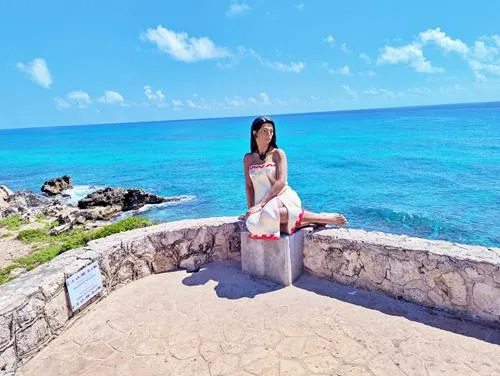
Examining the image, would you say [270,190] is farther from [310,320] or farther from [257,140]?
[310,320]

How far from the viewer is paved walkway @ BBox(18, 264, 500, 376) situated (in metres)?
3.25

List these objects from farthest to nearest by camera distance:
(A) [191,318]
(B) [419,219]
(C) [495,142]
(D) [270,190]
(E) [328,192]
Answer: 1. (C) [495,142]
2. (E) [328,192]
3. (B) [419,219]
4. (D) [270,190]
5. (A) [191,318]

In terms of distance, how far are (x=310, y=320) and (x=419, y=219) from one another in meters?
16.4

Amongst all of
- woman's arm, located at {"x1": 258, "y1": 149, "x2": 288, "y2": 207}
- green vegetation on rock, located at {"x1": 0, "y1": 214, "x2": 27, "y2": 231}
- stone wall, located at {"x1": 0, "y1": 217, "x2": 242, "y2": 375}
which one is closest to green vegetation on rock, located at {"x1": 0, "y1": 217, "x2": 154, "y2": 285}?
green vegetation on rock, located at {"x1": 0, "y1": 214, "x2": 27, "y2": 231}

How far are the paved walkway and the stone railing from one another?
187 millimetres

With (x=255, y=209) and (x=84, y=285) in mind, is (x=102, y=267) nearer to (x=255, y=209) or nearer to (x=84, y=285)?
(x=84, y=285)

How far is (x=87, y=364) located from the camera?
137 inches

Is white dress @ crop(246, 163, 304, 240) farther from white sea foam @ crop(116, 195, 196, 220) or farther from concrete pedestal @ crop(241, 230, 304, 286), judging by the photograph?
white sea foam @ crop(116, 195, 196, 220)

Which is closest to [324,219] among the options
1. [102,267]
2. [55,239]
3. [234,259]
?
[234,259]

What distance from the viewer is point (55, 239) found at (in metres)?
15.1

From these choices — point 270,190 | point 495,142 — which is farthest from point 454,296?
point 495,142

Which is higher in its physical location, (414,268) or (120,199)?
(414,268)

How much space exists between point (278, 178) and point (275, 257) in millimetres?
1152

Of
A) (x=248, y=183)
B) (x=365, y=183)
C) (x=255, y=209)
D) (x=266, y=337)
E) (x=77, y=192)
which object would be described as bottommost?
(x=365, y=183)
